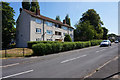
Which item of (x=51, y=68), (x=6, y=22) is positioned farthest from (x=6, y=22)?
(x=51, y=68)

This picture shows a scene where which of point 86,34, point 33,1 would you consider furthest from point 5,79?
point 33,1

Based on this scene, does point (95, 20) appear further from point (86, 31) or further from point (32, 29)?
point (32, 29)

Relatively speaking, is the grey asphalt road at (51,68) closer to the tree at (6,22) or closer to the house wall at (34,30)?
the house wall at (34,30)

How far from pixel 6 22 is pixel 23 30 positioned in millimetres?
4758

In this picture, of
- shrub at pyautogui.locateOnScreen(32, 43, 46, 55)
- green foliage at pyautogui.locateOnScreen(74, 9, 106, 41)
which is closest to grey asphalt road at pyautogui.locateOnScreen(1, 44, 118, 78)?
shrub at pyautogui.locateOnScreen(32, 43, 46, 55)

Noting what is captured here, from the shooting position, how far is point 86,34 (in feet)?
133

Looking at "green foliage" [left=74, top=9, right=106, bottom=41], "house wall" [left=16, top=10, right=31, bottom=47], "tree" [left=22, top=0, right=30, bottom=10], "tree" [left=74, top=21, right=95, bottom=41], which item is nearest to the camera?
"house wall" [left=16, top=10, right=31, bottom=47]

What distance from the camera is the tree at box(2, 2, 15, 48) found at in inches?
1018

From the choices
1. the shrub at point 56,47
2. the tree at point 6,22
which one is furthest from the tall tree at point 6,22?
the shrub at point 56,47

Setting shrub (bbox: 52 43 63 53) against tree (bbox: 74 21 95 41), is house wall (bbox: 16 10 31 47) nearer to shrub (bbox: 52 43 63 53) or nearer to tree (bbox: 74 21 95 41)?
shrub (bbox: 52 43 63 53)

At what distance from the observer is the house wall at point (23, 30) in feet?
86.4

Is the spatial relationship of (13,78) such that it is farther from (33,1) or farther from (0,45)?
(33,1)

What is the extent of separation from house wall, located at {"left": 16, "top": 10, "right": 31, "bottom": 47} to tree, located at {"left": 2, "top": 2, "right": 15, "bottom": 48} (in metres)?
2.20

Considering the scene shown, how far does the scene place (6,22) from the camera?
2594 cm
